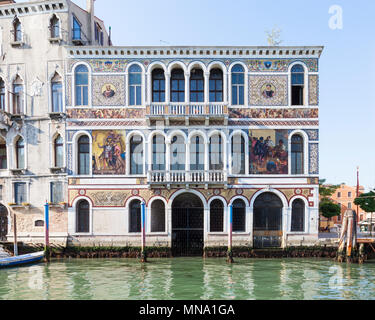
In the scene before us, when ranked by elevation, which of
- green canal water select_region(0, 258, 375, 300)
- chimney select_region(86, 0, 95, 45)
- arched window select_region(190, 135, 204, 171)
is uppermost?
chimney select_region(86, 0, 95, 45)

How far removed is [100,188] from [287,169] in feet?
31.4

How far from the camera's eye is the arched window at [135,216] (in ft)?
60.8

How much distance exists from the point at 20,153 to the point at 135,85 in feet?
23.9

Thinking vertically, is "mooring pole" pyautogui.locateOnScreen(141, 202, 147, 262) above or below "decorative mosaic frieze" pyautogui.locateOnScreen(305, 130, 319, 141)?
below

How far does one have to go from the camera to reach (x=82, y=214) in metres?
18.7

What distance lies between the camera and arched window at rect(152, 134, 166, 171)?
18719 mm

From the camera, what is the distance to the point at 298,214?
18516mm

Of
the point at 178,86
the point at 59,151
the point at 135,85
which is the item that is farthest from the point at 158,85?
the point at 59,151

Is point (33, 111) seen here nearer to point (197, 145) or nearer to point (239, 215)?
point (197, 145)

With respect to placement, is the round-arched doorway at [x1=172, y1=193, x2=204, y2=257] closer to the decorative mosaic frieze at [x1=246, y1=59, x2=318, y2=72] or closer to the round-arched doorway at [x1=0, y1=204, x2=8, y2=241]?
the decorative mosaic frieze at [x1=246, y1=59, x2=318, y2=72]

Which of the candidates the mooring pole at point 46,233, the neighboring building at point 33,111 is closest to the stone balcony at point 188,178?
the neighboring building at point 33,111

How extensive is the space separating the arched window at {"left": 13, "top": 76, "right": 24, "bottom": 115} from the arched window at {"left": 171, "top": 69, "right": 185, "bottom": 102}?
8112mm

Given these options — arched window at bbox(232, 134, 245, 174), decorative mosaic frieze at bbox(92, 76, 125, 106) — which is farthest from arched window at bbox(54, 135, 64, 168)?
arched window at bbox(232, 134, 245, 174)

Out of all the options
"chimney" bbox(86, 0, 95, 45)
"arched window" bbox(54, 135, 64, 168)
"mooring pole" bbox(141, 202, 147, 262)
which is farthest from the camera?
"chimney" bbox(86, 0, 95, 45)
